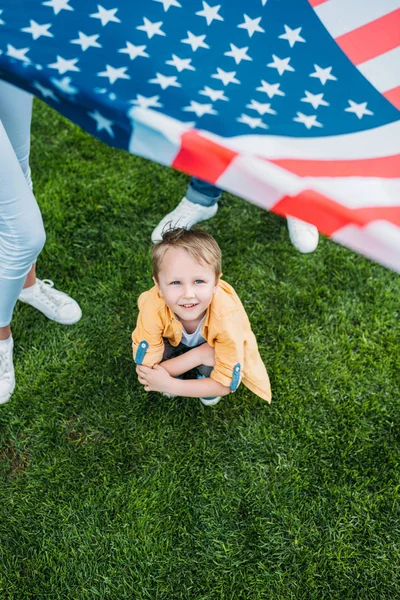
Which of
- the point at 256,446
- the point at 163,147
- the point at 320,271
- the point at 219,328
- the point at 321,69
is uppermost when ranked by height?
the point at 321,69

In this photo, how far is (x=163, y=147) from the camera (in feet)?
3.48

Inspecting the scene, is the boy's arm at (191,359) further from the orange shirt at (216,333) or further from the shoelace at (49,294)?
the shoelace at (49,294)

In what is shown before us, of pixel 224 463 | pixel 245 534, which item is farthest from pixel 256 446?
pixel 245 534

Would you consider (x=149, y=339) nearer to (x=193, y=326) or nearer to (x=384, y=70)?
(x=193, y=326)

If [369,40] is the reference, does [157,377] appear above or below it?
below

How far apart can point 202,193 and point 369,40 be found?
1.93m

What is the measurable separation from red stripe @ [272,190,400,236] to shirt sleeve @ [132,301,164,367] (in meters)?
1.27

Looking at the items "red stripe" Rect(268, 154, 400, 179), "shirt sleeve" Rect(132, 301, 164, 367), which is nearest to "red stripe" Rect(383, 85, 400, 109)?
"red stripe" Rect(268, 154, 400, 179)

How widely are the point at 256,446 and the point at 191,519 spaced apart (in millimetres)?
434

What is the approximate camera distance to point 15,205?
1.86 m

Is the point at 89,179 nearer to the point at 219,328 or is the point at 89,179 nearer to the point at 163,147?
the point at 219,328

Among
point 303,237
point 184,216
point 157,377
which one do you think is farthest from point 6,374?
point 303,237

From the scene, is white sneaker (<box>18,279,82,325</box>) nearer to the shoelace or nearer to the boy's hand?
the shoelace

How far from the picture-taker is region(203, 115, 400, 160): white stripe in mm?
1060
